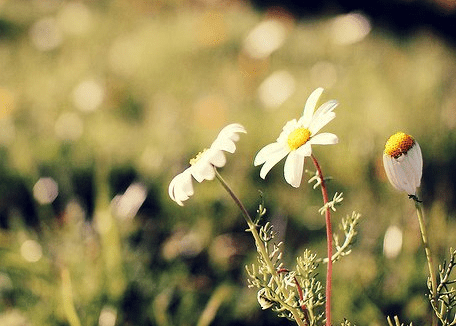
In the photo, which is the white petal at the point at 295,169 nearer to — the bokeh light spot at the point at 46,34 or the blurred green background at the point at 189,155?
the blurred green background at the point at 189,155

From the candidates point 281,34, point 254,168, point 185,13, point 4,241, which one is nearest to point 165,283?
point 4,241

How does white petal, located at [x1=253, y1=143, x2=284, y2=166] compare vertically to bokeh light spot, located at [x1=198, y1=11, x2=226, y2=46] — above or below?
above

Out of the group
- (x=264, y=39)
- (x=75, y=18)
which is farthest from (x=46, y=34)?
(x=264, y=39)

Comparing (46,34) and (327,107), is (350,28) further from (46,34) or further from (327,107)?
(327,107)

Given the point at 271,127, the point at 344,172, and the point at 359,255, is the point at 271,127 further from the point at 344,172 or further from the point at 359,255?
the point at 359,255

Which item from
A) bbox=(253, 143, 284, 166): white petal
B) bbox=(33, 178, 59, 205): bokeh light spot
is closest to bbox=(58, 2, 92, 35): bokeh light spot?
A: bbox=(33, 178, 59, 205): bokeh light spot

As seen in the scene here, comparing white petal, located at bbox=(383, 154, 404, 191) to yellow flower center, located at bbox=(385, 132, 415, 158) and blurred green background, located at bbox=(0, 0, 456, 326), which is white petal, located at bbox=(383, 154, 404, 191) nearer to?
yellow flower center, located at bbox=(385, 132, 415, 158)
